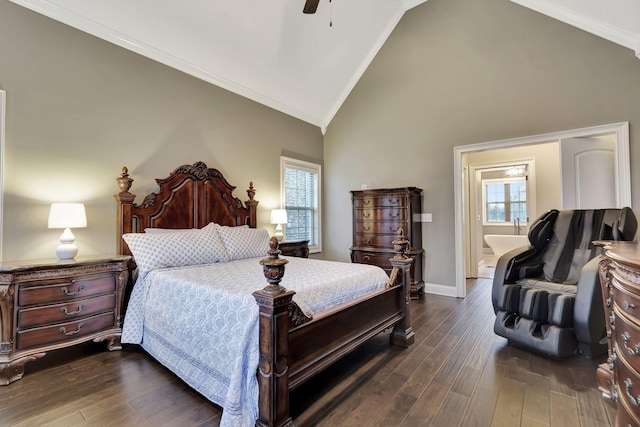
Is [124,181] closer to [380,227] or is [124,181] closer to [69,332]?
[69,332]

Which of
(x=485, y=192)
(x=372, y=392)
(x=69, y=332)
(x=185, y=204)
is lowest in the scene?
(x=372, y=392)

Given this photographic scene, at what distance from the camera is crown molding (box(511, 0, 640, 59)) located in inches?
124

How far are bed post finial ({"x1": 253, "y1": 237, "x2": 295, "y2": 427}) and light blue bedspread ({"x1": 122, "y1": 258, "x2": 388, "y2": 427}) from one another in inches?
2.4

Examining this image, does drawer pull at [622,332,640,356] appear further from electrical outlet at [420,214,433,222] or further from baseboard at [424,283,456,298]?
electrical outlet at [420,214,433,222]

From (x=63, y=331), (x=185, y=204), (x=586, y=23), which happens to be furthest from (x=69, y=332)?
(x=586, y=23)

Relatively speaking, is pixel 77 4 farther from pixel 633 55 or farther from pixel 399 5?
pixel 633 55

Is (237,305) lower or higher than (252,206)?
lower

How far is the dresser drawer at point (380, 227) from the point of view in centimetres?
436

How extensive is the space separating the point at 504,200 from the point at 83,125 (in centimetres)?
967

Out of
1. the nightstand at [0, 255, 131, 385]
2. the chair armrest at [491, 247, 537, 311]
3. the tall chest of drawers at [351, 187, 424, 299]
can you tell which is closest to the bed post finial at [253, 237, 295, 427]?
the nightstand at [0, 255, 131, 385]

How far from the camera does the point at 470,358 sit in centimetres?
240

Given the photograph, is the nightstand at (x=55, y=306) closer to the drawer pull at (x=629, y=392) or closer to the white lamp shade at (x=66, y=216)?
the white lamp shade at (x=66, y=216)

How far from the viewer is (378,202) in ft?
15.0

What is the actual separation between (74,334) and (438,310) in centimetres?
367
